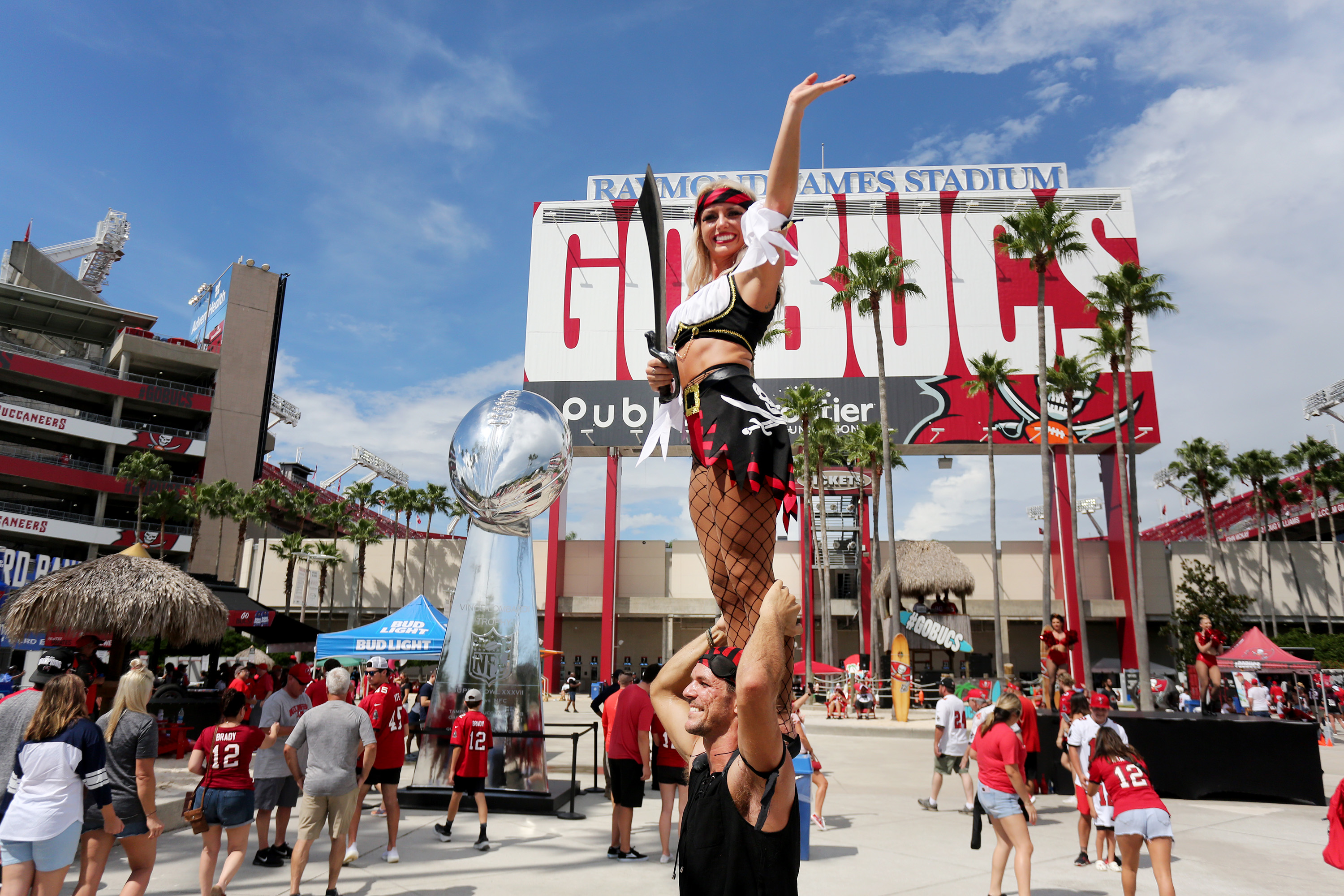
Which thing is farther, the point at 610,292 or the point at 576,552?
the point at 576,552

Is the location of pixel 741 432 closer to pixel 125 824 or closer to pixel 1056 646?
pixel 125 824

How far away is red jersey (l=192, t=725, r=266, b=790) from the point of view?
5.79 m

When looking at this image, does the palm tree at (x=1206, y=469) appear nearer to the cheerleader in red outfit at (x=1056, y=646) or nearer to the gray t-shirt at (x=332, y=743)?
the cheerleader in red outfit at (x=1056, y=646)

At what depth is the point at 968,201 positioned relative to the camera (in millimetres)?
40312

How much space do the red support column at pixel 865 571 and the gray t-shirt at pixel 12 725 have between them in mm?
38366

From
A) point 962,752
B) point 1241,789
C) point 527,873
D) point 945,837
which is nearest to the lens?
point 527,873

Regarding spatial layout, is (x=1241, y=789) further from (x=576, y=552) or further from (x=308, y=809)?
(x=576, y=552)

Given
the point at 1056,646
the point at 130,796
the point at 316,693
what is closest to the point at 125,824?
the point at 130,796

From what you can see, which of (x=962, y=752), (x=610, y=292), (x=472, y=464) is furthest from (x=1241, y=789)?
(x=610, y=292)

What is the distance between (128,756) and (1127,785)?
6.85 m

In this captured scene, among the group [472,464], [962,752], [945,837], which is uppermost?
[472,464]

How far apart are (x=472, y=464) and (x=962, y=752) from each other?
7.32 m

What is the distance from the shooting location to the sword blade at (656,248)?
3.46 m

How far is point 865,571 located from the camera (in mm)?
42125
